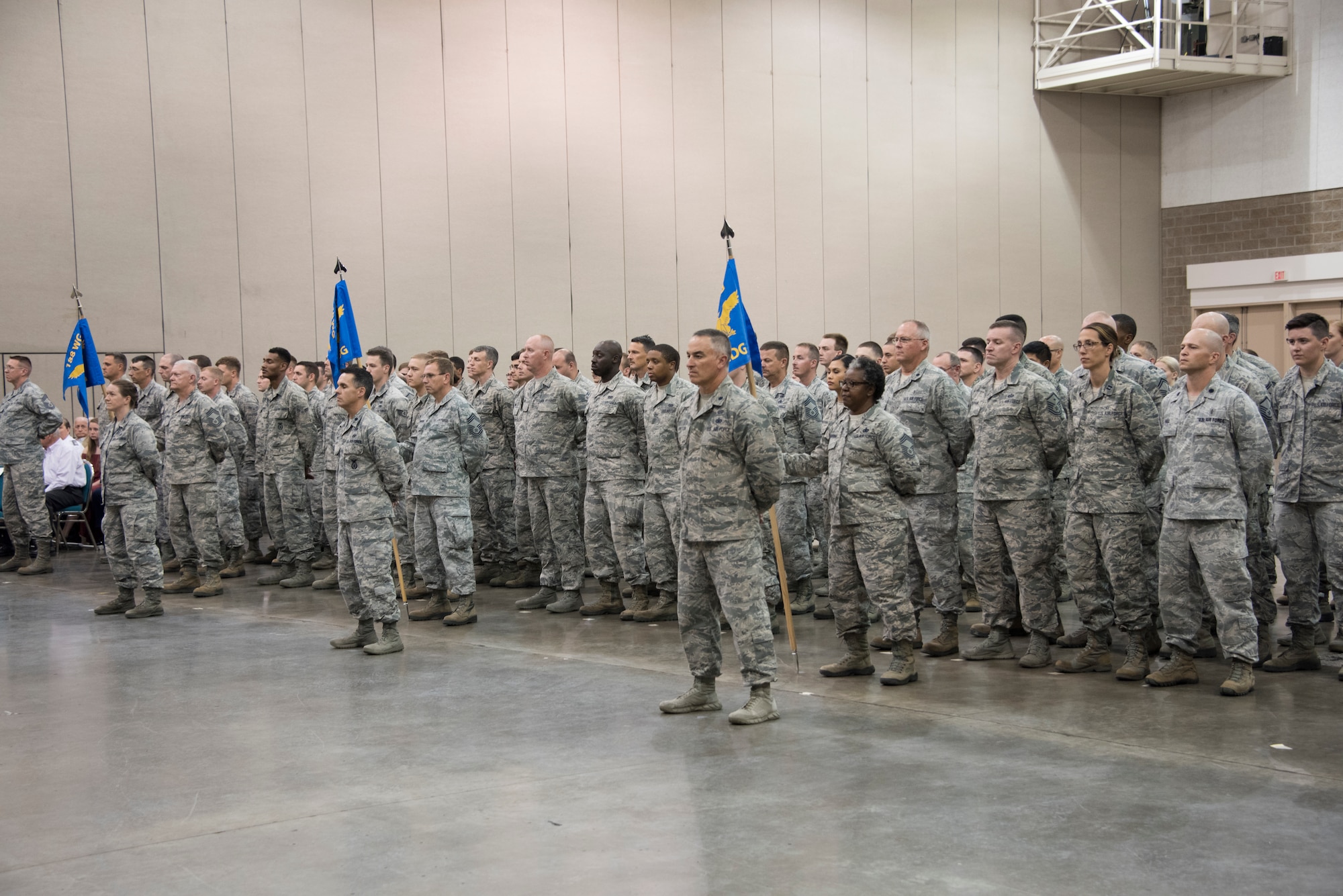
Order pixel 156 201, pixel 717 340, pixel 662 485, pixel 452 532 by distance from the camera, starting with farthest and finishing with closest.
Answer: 1. pixel 156 201
2. pixel 452 532
3. pixel 662 485
4. pixel 717 340

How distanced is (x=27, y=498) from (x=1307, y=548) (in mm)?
10075

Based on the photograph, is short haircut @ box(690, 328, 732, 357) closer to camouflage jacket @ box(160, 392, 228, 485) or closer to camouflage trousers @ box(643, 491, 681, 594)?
camouflage trousers @ box(643, 491, 681, 594)

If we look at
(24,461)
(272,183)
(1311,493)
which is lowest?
(1311,493)

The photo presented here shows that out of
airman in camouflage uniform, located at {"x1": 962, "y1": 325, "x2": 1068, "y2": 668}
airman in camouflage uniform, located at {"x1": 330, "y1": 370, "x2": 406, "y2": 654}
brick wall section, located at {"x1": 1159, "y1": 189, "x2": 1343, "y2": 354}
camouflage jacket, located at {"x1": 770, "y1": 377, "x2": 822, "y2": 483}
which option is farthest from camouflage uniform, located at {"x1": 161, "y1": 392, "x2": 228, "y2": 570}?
brick wall section, located at {"x1": 1159, "y1": 189, "x2": 1343, "y2": 354}

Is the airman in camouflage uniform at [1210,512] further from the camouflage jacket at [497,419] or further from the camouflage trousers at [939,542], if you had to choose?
the camouflage jacket at [497,419]

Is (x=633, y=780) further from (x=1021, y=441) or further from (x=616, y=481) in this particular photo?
(x=616, y=481)

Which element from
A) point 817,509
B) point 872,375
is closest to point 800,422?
point 817,509

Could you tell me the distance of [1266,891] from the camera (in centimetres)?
333

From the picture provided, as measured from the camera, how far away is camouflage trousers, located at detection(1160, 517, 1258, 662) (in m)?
5.54

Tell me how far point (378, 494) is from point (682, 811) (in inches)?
139

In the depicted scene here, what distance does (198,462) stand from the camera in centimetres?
921

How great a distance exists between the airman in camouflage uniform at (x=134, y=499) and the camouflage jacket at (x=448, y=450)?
6.29ft

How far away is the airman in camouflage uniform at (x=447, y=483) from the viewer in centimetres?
791

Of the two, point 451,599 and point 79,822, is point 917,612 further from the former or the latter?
point 79,822
